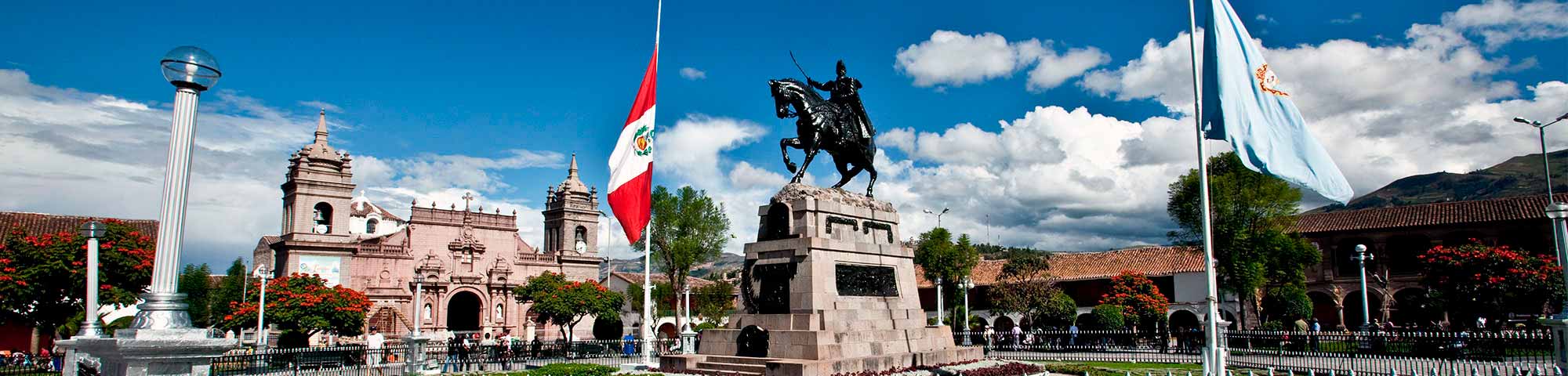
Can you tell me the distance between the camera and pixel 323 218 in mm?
44719

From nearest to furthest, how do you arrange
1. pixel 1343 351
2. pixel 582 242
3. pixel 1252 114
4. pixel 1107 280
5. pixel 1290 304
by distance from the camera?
pixel 1252 114
pixel 1343 351
pixel 1290 304
pixel 1107 280
pixel 582 242

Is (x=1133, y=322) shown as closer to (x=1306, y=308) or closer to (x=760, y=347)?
(x=1306, y=308)

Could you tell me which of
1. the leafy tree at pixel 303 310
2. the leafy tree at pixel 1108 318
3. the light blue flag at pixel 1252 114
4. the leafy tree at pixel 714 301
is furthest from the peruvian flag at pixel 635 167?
the leafy tree at pixel 714 301

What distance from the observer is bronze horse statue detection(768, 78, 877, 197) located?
15.6m

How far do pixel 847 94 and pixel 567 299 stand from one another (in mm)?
25024

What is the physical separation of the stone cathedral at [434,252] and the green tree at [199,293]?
25.1 feet

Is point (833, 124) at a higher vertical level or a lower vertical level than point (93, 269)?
higher

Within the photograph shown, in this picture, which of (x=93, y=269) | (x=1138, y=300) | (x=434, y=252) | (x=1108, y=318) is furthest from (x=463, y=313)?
(x=93, y=269)

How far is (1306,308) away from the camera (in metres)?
33.8

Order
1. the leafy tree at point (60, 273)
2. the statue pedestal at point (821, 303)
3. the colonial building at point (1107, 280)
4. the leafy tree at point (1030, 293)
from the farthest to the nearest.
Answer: the colonial building at point (1107, 280) → the leafy tree at point (1030, 293) → the leafy tree at point (60, 273) → the statue pedestal at point (821, 303)

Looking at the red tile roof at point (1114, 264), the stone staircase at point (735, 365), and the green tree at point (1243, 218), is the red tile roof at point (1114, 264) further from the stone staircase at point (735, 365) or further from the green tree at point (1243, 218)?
the stone staircase at point (735, 365)

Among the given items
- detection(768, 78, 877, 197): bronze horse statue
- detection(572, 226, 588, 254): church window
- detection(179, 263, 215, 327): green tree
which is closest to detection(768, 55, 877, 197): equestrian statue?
detection(768, 78, 877, 197): bronze horse statue

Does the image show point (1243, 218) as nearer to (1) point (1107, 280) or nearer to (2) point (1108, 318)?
(2) point (1108, 318)

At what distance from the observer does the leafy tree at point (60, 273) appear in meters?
25.3
